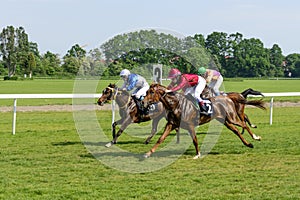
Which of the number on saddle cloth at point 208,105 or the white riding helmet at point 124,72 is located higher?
the white riding helmet at point 124,72

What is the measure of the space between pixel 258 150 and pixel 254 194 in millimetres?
3792

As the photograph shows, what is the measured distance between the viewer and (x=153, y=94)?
29.0 ft

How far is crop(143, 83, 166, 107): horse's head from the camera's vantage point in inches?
348

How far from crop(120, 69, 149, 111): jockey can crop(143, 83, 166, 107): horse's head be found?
1.52 meters

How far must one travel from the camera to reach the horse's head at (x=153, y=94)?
884cm

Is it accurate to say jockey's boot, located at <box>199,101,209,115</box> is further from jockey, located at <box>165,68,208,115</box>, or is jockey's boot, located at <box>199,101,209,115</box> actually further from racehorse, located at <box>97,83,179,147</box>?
racehorse, located at <box>97,83,179,147</box>

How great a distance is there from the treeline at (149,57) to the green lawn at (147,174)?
1862 millimetres

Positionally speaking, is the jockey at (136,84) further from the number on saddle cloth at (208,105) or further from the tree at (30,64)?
the tree at (30,64)

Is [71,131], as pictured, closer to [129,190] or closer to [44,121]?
[44,121]

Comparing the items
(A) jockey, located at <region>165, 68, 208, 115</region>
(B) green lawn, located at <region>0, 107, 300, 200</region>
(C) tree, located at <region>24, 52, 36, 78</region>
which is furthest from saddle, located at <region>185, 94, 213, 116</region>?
(C) tree, located at <region>24, 52, 36, 78</region>

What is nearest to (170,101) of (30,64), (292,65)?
(30,64)

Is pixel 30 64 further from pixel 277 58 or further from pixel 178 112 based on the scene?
pixel 178 112

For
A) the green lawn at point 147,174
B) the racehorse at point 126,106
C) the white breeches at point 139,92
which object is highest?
the white breeches at point 139,92

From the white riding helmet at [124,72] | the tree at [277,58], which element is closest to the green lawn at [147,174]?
the white riding helmet at [124,72]
